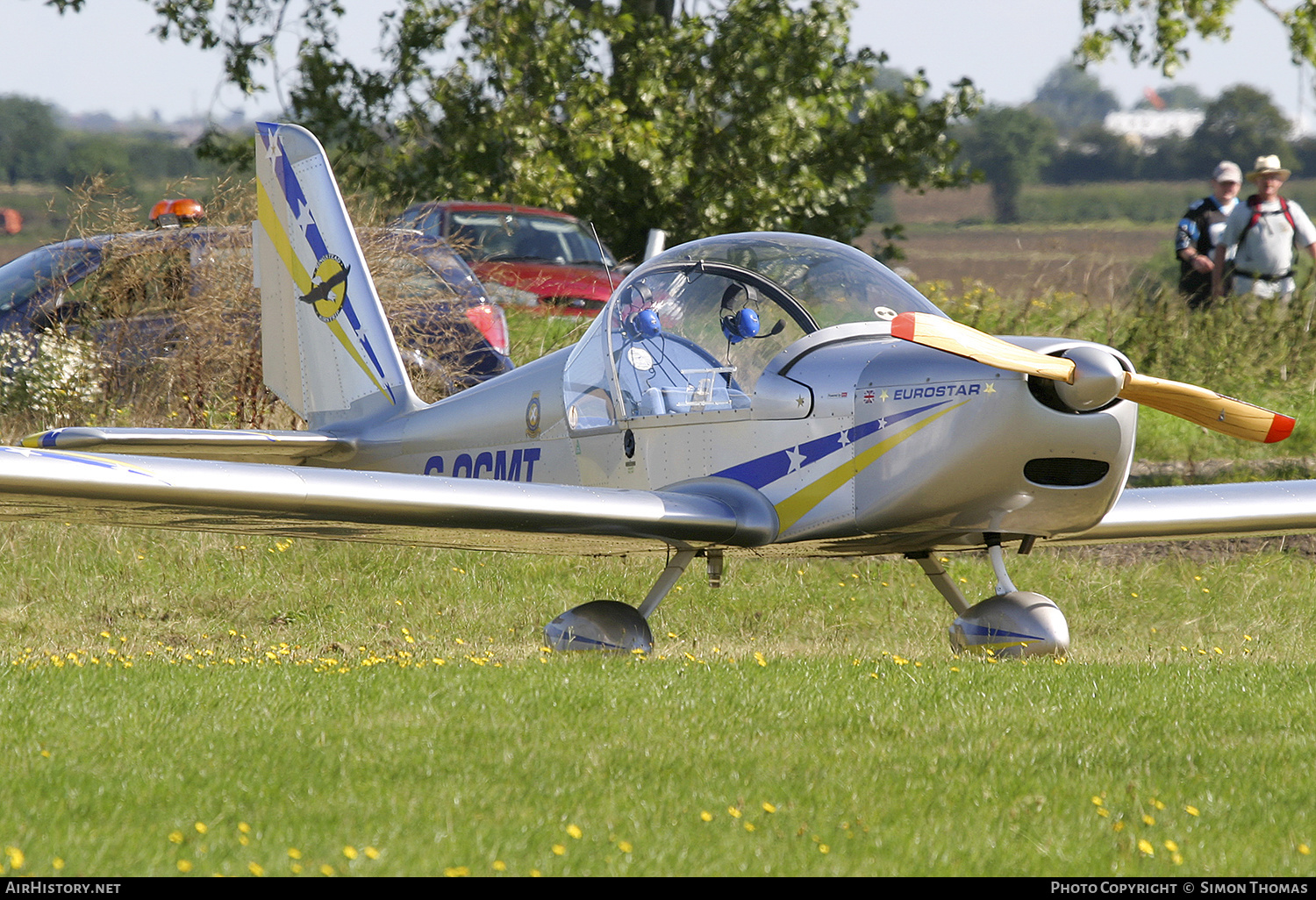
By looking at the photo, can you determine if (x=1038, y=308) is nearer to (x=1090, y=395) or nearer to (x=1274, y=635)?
(x=1274, y=635)

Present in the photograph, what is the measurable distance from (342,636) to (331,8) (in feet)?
42.6

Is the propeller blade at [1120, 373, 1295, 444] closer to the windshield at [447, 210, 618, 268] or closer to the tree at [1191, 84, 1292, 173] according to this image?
the windshield at [447, 210, 618, 268]

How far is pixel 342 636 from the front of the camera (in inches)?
307

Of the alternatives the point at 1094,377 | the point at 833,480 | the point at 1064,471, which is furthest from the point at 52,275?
the point at 1094,377

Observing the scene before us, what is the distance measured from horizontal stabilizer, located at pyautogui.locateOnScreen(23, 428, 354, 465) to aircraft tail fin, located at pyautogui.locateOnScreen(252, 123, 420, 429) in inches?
17.0

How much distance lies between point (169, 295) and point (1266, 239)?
33.8 feet

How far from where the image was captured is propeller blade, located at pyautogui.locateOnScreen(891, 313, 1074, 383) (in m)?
5.30

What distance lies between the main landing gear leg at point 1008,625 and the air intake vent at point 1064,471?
0.57 m

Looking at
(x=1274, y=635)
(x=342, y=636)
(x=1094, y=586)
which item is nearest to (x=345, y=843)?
(x=342, y=636)

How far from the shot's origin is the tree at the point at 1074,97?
495ft

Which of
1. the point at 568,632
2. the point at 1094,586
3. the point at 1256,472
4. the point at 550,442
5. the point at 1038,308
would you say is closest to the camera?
the point at 568,632

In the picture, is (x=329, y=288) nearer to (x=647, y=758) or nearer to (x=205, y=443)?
(x=205, y=443)

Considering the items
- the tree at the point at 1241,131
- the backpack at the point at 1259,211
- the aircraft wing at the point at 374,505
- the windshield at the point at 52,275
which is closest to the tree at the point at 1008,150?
the tree at the point at 1241,131
